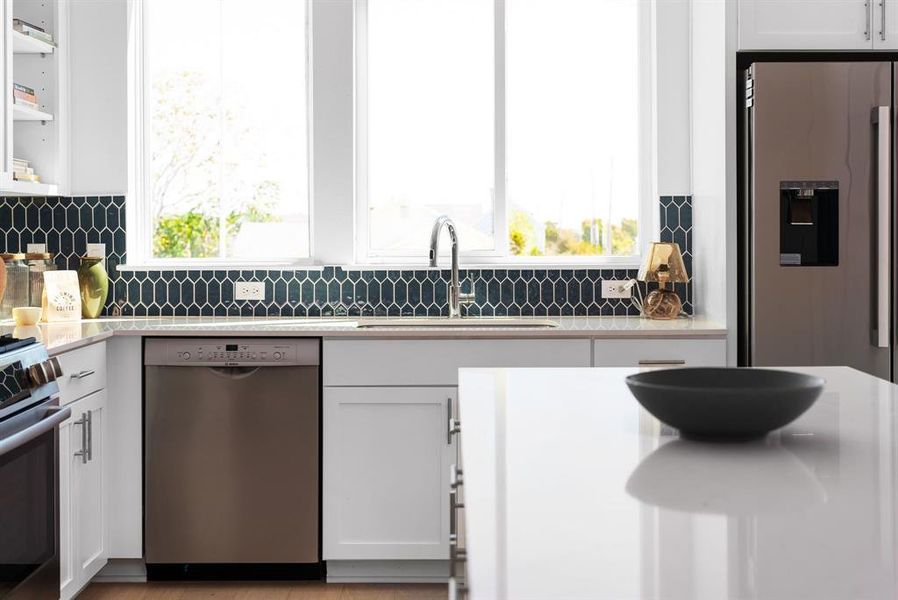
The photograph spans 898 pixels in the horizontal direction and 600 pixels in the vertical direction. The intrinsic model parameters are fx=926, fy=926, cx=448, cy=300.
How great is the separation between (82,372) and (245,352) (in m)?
0.52

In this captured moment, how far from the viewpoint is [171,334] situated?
3.14m

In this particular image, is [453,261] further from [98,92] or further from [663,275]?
[98,92]

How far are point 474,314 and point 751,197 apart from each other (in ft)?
3.90

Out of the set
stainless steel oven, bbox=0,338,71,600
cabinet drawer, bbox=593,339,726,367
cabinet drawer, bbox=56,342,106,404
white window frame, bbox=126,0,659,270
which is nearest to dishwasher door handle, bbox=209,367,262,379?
cabinet drawer, bbox=56,342,106,404

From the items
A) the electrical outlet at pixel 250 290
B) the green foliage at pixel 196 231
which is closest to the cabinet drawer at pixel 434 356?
the electrical outlet at pixel 250 290

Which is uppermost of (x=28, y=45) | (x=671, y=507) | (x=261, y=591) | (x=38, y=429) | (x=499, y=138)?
(x=28, y=45)

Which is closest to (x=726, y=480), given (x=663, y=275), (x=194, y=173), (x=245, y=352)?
(x=245, y=352)

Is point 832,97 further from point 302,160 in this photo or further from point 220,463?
point 220,463

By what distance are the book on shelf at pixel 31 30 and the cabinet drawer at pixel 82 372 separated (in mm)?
1183

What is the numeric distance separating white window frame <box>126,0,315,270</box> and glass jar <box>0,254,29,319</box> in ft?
1.45

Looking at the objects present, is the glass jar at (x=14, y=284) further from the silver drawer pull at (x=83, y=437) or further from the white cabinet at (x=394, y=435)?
the white cabinet at (x=394, y=435)

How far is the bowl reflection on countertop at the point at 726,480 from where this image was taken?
1.02m

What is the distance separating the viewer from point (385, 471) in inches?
125

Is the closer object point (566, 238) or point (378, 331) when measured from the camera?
point (378, 331)
